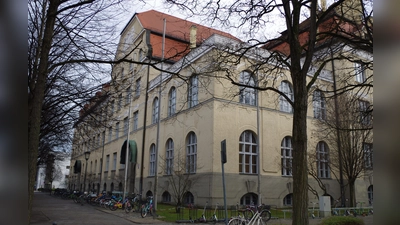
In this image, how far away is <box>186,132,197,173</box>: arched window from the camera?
27453 millimetres

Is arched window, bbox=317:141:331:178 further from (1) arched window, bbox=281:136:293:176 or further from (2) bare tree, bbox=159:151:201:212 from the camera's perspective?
(2) bare tree, bbox=159:151:201:212

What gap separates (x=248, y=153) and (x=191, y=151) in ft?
16.6

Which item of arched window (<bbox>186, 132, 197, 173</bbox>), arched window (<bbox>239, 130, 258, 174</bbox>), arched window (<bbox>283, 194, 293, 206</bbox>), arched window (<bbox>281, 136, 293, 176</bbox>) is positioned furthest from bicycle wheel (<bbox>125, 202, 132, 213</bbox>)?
arched window (<bbox>283, 194, 293, 206</bbox>)

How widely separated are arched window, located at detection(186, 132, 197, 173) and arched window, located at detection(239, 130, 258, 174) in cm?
399

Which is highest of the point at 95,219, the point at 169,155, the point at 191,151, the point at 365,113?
the point at 365,113

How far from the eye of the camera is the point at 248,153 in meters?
27.8

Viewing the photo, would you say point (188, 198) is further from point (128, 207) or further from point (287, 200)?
point (287, 200)

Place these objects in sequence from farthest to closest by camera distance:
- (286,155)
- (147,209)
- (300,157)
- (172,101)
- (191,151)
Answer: (172,101) < (286,155) < (191,151) < (147,209) < (300,157)

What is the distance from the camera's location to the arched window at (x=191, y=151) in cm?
2745

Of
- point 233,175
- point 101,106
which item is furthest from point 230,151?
point 101,106

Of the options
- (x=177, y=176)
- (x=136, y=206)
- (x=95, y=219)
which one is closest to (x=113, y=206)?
(x=136, y=206)
